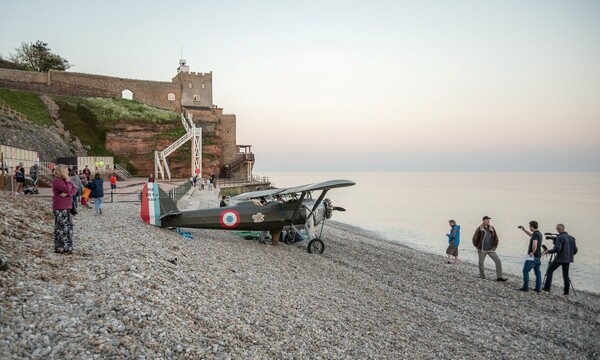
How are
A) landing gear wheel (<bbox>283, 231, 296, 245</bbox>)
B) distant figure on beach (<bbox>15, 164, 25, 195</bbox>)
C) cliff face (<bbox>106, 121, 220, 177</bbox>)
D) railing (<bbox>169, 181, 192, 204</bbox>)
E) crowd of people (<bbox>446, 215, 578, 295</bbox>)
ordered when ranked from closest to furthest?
1. crowd of people (<bbox>446, 215, 578, 295</bbox>)
2. landing gear wheel (<bbox>283, 231, 296, 245</bbox>)
3. distant figure on beach (<bbox>15, 164, 25, 195</bbox>)
4. railing (<bbox>169, 181, 192, 204</bbox>)
5. cliff face (<bbox>106, 121, 220, 177</bbox>)

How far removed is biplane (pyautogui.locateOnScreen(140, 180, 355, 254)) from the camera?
41.3ft

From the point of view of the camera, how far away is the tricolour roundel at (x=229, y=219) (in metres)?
12.9

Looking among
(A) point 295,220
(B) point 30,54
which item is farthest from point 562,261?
(B) point 30,54

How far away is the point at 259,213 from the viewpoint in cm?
1345

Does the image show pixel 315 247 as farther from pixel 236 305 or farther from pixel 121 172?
pixel 121 172

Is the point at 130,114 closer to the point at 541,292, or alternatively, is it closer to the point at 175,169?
the point at 175,169

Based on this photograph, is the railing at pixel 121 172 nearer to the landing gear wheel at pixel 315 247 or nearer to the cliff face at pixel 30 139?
the cliff face at pixel 30 139

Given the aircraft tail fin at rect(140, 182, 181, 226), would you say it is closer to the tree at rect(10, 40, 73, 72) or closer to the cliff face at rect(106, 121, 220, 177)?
the cliff face at rect(106, 121, 220, 177)

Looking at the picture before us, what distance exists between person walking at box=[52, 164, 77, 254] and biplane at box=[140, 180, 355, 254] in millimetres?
4909

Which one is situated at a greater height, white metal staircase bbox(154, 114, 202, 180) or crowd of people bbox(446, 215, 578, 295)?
white metal staircase bbox(154, 114, 202, 180)

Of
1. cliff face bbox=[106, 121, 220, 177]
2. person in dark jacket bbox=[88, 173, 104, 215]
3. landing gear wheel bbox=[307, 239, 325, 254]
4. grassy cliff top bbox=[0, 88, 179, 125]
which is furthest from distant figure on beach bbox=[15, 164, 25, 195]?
cliff face bbox=[106, 121, 220, 177]

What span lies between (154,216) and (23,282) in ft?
24.1

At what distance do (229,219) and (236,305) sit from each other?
6.49 metres

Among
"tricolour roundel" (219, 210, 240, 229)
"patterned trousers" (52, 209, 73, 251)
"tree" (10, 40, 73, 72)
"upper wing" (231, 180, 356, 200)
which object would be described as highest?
"tree" (10, 40, 73, 72)
